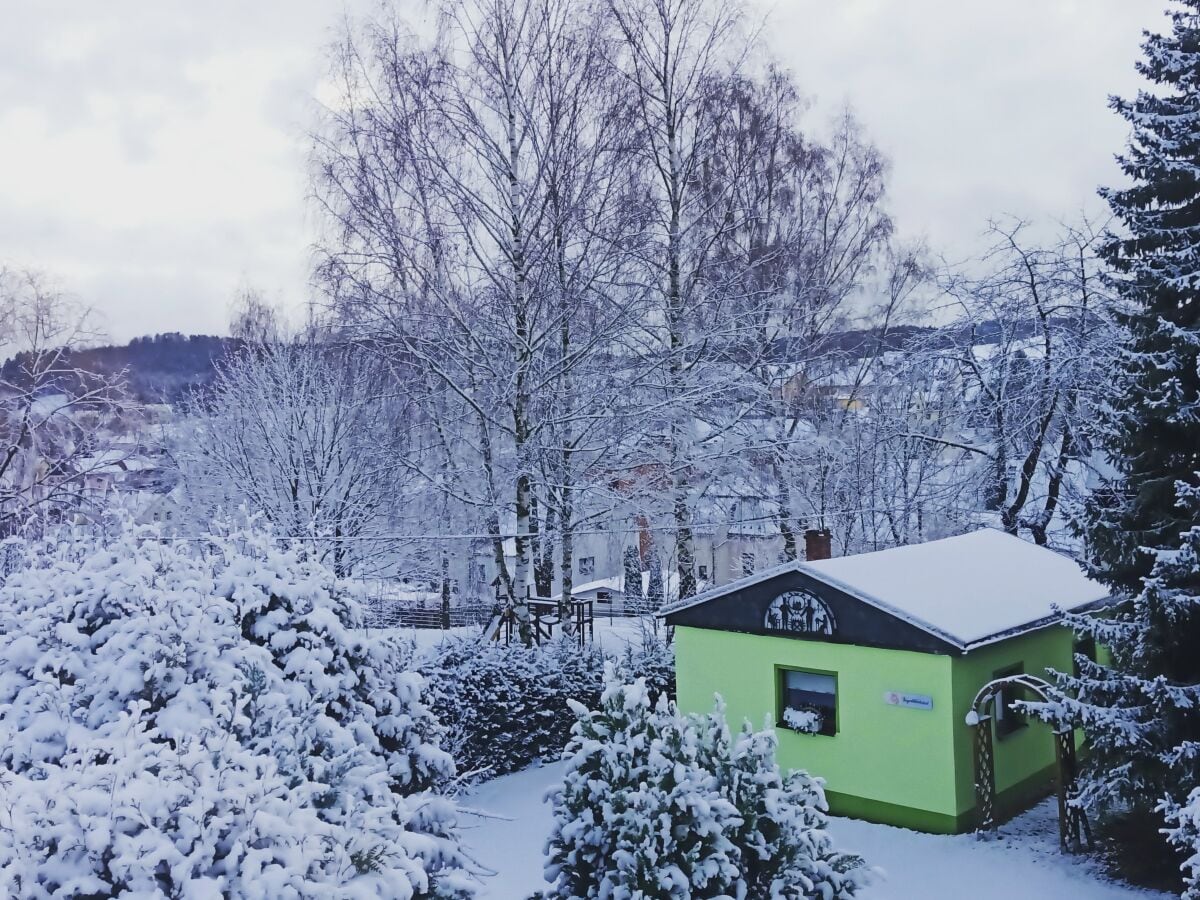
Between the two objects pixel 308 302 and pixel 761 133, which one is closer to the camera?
pixel 308 302

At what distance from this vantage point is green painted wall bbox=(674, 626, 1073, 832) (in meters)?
10.6

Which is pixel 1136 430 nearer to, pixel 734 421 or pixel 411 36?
pixel 734 421

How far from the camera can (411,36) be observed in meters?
14.9

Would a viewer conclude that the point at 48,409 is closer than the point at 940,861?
No

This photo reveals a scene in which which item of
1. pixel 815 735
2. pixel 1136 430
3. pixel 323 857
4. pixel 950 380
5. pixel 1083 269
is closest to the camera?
pixel 323 857

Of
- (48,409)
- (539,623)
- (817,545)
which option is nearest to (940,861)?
(817,545)

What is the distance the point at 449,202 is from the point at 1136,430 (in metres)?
10.4

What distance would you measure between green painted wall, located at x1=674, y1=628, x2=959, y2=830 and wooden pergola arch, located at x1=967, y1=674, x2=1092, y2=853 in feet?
1.55

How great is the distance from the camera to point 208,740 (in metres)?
4.74

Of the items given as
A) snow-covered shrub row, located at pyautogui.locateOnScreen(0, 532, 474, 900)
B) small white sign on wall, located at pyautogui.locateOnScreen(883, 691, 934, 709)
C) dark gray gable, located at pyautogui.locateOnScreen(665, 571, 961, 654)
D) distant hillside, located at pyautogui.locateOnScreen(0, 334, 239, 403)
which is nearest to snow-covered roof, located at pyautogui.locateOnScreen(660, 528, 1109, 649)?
dark gray gable, located at pyautogui.locateOnScreen(665, 571, 961, 654)

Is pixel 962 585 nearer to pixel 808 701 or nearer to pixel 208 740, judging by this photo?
pixel 808 701

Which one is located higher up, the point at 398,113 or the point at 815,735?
the point at 398,113

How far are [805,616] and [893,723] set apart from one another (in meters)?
1.63

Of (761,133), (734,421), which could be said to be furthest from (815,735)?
(761,133)
